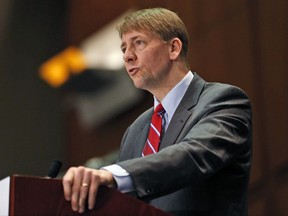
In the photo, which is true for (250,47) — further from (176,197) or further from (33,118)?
(33,118)

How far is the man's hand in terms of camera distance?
1379 millimetres

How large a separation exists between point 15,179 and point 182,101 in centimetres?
83

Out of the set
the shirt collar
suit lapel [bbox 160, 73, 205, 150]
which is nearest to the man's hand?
suit lapel [bbox 160, 73, 205, 150]

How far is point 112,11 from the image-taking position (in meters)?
4.47

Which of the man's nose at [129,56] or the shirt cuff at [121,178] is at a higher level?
the man's nose at [129,56]

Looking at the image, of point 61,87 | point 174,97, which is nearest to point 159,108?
point 174,97

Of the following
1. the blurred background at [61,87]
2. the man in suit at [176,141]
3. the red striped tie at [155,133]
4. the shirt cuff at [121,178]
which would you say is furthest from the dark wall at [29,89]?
the shirt cuff at [121,178]

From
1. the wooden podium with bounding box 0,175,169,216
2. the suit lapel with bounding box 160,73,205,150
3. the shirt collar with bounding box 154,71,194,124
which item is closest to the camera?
the wooden podium with bounding box 0,175,169,216

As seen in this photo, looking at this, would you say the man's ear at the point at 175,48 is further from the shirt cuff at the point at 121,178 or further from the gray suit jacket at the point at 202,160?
the shirt cuff at the point at 121,178

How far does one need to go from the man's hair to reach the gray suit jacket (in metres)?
0.21

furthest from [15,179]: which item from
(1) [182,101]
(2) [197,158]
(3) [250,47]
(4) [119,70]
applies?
(4) [119,70]

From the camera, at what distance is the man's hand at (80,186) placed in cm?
138

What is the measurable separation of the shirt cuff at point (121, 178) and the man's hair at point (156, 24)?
757mm

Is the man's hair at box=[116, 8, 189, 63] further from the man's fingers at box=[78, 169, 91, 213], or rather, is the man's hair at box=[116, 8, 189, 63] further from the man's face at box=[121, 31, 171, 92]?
the man's fingers at box=[78, 169, 91, 213]
